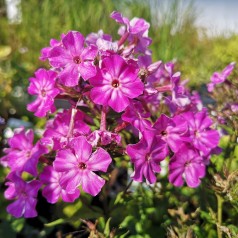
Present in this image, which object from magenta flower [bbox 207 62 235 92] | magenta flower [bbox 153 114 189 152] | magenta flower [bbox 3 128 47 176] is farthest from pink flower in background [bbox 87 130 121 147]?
magenta flower [bbox 207 62 235 92]

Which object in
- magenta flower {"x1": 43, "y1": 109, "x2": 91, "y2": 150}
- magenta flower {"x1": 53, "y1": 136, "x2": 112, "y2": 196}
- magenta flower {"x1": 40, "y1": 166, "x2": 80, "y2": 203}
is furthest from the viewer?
magenta flower {"x1": 40, "y1": 166, "x2": 80, "y2": 203}

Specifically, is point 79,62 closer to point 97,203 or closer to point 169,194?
point 169,194

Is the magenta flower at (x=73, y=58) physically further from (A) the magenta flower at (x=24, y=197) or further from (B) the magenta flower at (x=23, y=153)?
(A) the magenta flower at (x=24, y=197)

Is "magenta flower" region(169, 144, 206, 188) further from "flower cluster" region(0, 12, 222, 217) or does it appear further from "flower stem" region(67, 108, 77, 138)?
"flower stem" region(67, 108, 77, 138)

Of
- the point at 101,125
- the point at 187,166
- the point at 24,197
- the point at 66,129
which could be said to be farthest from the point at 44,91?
the point at 187,166

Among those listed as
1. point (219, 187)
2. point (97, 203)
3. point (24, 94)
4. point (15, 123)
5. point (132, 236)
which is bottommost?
point (24, 94)

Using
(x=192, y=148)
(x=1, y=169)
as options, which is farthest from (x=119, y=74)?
(x=1, y=169)
